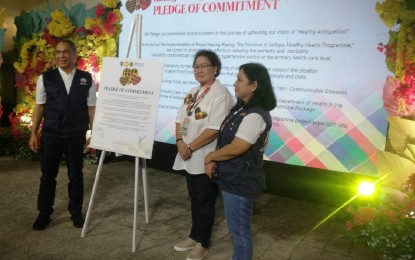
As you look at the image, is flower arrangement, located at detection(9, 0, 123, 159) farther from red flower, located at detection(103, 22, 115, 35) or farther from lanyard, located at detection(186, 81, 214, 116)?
lanyard, located at detection(186, 81, 214, 116)

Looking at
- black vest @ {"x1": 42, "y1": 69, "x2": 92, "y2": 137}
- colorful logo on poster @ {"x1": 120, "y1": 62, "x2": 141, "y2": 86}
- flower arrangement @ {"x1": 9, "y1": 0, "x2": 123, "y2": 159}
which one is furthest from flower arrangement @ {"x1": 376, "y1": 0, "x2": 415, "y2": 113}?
flower arrangement @ {"x1": 9, "y1": 0, "x2": 123, "y2": 159}

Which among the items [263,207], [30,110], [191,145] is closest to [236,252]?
[191,145]

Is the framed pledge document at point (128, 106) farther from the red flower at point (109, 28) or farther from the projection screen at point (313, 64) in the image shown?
the red flower at point (109, 28)

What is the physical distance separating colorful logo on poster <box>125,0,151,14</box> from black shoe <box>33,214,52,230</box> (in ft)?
10.4

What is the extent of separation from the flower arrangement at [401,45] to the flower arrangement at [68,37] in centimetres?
360

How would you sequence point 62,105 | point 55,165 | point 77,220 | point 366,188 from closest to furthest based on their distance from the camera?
point 62,105
point 55,165
point 77,220
point 366,188

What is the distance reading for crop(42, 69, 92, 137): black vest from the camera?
2.88 meters

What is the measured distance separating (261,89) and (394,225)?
1.54 m

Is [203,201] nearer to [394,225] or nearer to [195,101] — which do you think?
[195,101]

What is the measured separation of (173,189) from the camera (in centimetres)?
444

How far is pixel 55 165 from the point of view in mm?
2986

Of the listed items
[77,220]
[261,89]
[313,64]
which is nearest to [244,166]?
[261,89]

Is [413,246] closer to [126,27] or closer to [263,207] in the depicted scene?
[263,207]

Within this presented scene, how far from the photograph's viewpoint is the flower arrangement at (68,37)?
5.13 meters
